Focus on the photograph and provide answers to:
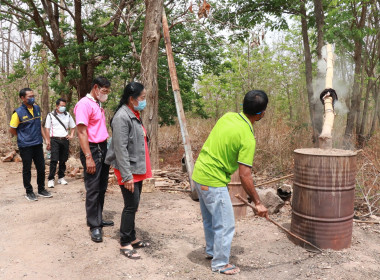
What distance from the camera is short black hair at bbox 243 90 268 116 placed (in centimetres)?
309

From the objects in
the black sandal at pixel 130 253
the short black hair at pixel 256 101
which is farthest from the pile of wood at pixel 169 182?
the short black hair at pixel 256 101

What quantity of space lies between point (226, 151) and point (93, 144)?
178 centimetres

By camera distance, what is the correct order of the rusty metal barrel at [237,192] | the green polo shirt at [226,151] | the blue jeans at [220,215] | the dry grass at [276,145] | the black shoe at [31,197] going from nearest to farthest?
the green polo shirt at [226,151]
the blue jeans at [220,215]
the rusty metal barrel at [237,192]
the black shoe at [31,197]
the dry grass at [276,145]

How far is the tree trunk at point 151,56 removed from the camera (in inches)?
271

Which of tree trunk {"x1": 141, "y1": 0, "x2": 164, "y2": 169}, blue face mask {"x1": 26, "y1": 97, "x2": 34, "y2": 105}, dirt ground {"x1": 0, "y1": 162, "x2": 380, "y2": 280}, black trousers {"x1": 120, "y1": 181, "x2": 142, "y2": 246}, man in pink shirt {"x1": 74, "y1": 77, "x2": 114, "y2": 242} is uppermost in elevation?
tree trunk {"x1": 141, "y1": 0, "x2": 164, "y2": 169}

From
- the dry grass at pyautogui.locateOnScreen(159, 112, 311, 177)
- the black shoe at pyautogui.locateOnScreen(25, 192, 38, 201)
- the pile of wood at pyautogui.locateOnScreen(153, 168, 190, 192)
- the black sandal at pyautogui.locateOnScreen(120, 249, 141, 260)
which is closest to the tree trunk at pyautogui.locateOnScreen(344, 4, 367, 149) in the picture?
the dry grass at pyautogui.locateOnScreen(159, 112, 311, 177)

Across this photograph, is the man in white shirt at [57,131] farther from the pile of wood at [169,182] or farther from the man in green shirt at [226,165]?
the man in green shirt at [226,165]

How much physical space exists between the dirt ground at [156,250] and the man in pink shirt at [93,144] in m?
0.36

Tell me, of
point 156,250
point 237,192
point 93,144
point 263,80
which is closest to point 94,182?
point 93,144

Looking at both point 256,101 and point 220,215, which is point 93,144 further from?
point 256,101

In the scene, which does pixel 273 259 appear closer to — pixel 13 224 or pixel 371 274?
pixel 371 274

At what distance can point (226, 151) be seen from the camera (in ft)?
10.3

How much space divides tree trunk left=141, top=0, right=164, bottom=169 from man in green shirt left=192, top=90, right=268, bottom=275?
3.95 metres

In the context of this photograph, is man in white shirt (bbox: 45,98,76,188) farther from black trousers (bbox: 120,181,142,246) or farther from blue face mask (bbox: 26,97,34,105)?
black trousers (bbox: 120,181,142,246)
